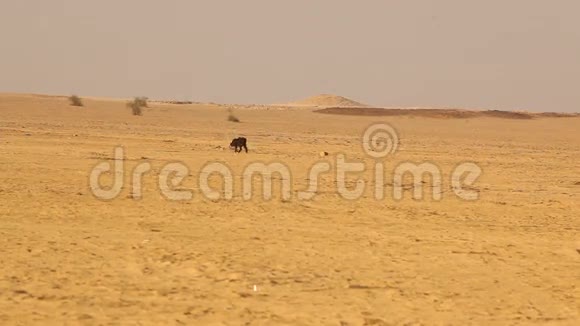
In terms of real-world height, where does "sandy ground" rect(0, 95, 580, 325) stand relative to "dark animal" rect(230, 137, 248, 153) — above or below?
below

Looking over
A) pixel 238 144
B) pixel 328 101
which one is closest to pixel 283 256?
pixel 238 144

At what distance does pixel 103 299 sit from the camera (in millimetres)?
7305

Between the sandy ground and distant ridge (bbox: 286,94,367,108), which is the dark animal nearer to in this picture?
the sandy ground

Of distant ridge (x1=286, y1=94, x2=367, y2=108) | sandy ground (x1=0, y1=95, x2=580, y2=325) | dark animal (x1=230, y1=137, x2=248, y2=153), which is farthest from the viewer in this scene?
distant ridge (x1=286, y1=94, x2=367, y2=108)

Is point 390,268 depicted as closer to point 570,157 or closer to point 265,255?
point 265,255

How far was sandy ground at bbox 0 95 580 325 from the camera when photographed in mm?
7191

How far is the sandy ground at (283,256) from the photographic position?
23.6 ft

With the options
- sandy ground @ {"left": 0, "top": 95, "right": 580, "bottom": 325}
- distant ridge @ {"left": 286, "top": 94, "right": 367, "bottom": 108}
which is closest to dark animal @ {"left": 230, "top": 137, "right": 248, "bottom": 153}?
sandy ground @ {"left": 0, "top": 95, "right": 580, "bottom": 325}

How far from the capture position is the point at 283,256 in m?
9.45

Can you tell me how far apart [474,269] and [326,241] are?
203 cm

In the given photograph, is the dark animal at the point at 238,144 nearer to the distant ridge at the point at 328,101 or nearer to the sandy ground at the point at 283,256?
the sandy ground at the point at 283,256

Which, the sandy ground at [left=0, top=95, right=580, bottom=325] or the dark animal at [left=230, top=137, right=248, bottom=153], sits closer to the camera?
the sandy ground at [left=0, top=95, right=580, bottom=325]

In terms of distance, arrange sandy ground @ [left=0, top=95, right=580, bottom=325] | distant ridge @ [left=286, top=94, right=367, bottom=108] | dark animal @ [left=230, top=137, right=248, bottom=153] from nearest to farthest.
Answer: sandy ground @ [left=0, top=95, right=580, bottom=325] → dark animal @ [left=230, top=137, right=248, bottom=153] → distant ridge @ [left=286, top=94, right=367, bottom=108]

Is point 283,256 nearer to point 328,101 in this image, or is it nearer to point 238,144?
point 238,144
